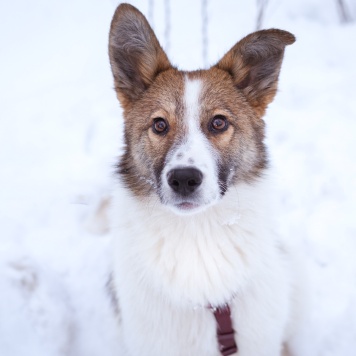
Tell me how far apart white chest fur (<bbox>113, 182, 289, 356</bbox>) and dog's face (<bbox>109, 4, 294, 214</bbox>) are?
0.18 m

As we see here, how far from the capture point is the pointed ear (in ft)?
7.73

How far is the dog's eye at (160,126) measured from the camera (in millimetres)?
2299

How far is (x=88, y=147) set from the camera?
15.7 feet

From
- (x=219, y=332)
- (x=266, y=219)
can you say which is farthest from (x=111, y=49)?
(x=219, y=332)

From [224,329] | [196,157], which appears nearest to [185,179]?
[196,157]

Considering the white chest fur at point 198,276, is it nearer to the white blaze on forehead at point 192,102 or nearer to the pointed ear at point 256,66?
the white blaze on forehead at point 192,102

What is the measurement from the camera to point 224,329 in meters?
2.24

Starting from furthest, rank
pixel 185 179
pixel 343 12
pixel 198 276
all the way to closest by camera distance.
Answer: pixel 343 12
pixel 198 276
pixel 185 179

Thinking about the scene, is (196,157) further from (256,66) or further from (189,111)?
(256,66)

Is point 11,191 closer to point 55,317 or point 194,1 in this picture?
point 55,317

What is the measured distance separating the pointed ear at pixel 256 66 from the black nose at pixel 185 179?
0.86 meters

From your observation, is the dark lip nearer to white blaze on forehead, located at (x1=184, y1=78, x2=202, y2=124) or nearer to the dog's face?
the dog's face

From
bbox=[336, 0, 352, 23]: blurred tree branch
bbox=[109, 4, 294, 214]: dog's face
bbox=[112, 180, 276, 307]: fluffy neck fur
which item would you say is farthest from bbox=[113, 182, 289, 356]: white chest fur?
bbox=[336, 0, 352, 23]: blurred tree branch

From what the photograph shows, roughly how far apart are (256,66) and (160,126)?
77 cm
